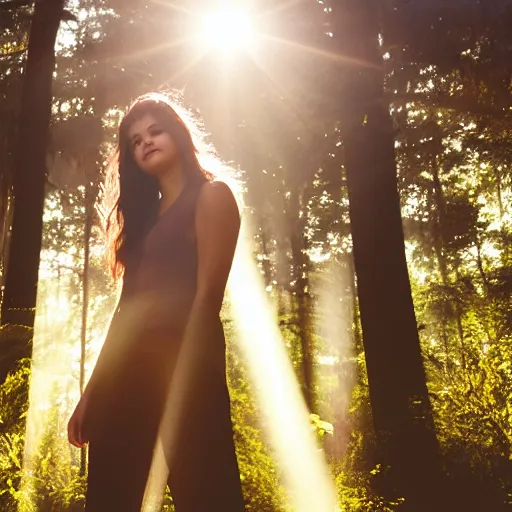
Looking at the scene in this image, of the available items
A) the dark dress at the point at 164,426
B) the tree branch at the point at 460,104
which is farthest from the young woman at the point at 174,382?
the tree branch at the point at 460,104

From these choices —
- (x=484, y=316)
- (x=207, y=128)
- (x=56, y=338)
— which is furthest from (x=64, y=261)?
(x=484, y=316)

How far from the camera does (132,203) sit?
2.45 metres

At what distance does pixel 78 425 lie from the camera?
1.93 metres

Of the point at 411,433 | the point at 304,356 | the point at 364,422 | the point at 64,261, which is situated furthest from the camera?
the point at 64,261

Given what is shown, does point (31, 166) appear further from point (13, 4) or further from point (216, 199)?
point (216, 199)

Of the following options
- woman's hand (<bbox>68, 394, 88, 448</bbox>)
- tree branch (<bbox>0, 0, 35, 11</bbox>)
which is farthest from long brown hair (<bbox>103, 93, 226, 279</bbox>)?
tree branch (<bbox>0, 0, 35, 11</bbox>)

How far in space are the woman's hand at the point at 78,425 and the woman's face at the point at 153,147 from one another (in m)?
0.96

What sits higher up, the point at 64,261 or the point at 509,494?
the point at 64,261

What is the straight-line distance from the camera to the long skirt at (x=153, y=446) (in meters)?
1.84

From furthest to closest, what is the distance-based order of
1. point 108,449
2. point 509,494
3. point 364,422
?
point 364,422, point 509,494, point 108,449

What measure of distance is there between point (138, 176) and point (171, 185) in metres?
0.24

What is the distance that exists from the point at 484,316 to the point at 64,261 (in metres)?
21.2

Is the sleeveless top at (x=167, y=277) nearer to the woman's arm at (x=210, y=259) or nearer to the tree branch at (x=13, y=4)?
the woman's arm at (x=210, y=259)

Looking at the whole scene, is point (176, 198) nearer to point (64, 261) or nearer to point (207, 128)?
point (207, 128)
